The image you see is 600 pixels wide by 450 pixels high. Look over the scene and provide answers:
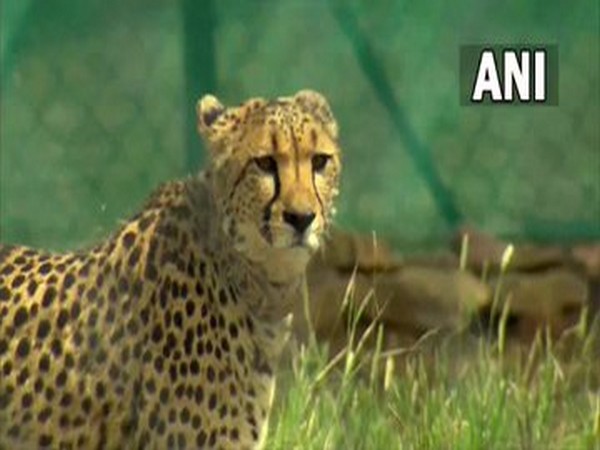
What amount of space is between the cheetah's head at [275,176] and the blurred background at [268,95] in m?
0.96

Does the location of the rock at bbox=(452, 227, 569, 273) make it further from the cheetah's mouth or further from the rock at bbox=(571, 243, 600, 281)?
the cheetah's mouth

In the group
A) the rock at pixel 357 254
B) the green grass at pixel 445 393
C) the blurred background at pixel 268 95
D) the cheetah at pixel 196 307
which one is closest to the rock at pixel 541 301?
the green grass at pixel 445 393

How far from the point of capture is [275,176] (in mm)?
5168

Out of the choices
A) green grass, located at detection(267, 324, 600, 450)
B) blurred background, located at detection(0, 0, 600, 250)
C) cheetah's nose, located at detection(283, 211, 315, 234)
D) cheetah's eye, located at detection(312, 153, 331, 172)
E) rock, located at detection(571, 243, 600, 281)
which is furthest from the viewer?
rock, located at detection(571, 243, 600, 281)

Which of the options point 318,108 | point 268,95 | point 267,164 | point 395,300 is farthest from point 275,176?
point 395,300

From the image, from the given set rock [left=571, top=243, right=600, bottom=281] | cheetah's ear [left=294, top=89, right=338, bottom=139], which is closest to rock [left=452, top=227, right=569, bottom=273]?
rock [left=571, top=243, right=600, bottom=281]

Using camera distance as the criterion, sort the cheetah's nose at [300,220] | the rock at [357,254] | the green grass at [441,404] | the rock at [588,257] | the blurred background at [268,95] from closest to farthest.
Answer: the cheetah's nose at [300,220]
the green grass at [441,404]
the blurred background at [268,95]
the rock at [357,254]
the rock at [588,257]

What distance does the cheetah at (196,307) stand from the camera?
5184mm

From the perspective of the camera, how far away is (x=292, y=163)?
204 inches

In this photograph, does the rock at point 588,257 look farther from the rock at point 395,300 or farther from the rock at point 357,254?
the rock at point 357,254

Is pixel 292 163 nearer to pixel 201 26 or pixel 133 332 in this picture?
pixel 133 332

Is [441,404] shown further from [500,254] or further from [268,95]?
[268,95]

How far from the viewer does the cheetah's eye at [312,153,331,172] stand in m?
5.21

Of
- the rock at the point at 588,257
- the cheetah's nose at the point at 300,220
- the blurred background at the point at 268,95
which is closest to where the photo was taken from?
the cheetah's nose at the point at 300,220
